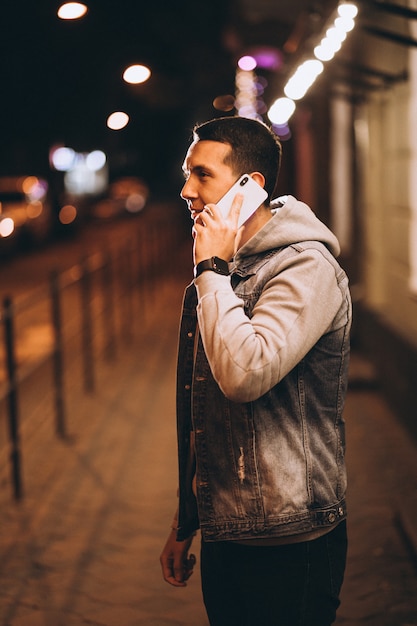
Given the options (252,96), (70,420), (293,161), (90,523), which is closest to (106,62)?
(293,161)

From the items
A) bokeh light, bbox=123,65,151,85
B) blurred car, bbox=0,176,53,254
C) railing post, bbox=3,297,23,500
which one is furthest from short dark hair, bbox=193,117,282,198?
blurred car, bbox=0,176,53,254

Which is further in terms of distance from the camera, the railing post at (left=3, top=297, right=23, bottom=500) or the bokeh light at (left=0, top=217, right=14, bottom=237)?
the bokeh light at (left=0, top=217, right=14, bottom=237)

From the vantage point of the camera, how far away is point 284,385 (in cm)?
236

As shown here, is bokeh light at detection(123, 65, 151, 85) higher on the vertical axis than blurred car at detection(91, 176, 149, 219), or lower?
lower

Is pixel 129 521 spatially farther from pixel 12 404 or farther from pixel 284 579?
pixel 284 579

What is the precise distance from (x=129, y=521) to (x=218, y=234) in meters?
3.72

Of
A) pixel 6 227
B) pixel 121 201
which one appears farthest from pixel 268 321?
pixel 121 201

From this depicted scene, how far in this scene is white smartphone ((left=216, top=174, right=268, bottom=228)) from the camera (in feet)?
7.88

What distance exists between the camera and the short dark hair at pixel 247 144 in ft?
8.05

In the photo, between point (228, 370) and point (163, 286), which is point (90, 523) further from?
point (163, 286)

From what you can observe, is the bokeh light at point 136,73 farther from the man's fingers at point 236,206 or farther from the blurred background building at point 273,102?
the man's fingers at point 236,206

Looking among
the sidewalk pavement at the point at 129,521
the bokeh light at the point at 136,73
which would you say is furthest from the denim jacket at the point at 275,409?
the bokeh light at the point at 136,73

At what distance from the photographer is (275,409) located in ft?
7.73

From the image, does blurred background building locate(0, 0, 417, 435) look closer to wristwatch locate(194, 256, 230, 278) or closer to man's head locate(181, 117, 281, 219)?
→ man's head locate(181, 117, 281, 219)
